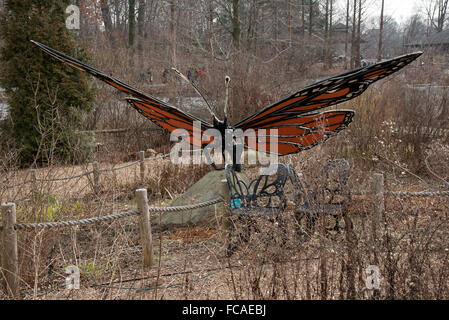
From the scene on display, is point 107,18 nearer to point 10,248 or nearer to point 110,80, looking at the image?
point 110,80

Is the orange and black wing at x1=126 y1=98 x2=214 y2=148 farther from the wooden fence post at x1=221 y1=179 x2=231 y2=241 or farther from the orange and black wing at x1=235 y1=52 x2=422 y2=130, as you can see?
the wooden fence post at x1=221 y1=179 x2=231 y2=241

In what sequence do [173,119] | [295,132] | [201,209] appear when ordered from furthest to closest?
1. [201,209]
2. [173,119]
3. [295,132]

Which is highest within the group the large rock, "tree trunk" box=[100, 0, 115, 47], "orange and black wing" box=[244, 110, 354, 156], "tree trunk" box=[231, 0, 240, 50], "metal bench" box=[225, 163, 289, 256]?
"tree trunk" box=[100, 0, 115, 47]

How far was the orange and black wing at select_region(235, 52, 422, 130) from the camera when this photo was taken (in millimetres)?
3285

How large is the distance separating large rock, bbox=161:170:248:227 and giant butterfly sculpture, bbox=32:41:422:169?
2.14 ft

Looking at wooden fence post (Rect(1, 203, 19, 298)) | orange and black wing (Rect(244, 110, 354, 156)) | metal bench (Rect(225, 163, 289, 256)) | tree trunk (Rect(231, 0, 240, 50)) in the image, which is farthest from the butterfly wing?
tree trunk (Rect(231, 0, 240, 50))

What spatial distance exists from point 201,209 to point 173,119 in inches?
45.7

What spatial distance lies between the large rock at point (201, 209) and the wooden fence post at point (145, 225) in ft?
3.46

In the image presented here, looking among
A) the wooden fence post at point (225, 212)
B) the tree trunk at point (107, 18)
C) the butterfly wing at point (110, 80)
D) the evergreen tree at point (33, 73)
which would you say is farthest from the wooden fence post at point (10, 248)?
the tree trunk at point (107, 18)

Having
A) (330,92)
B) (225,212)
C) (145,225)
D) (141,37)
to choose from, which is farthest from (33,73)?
(141,37)

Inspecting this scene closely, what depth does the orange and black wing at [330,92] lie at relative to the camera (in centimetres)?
328

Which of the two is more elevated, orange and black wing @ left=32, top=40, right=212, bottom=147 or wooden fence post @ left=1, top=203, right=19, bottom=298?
orange and black wing @ left=32, top=40, right=212, bottom=147

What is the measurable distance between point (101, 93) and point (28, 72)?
10.8 feet

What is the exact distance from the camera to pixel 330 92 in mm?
3750
